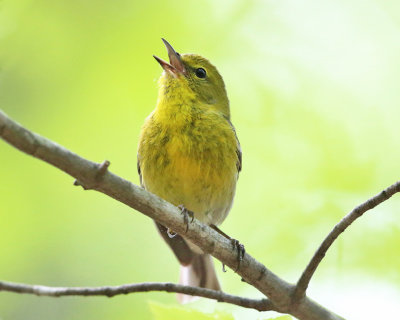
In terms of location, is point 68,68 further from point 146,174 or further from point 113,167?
point 146,174

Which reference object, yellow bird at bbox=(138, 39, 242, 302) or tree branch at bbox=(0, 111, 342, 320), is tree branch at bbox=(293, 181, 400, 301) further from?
yellow bird at bbox=(138, 39, 242, 302)

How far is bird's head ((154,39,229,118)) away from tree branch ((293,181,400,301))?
2051mm

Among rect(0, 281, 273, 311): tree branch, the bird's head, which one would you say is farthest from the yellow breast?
rect(0, 281, 273, 311): tree branch

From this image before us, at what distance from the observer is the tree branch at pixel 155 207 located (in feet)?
8.66

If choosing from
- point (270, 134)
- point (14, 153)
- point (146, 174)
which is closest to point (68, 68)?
point (14, 153)

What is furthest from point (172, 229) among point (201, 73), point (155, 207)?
point (201, 73)

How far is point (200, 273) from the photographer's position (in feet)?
19.2

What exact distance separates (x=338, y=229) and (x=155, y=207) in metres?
1.11

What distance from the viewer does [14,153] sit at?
19.3 feet

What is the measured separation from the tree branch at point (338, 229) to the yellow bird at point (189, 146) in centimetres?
133

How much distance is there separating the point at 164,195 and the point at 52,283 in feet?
7.40

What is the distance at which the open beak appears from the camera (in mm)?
5198

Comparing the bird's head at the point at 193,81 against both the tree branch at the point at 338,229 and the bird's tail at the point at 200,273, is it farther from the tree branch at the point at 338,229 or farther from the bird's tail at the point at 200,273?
the tree branch at the point at 338,229

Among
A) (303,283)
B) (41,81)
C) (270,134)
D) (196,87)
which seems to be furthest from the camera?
(270,134)
